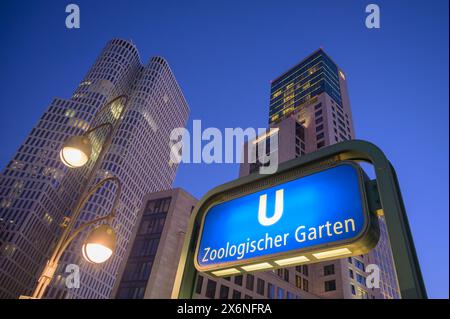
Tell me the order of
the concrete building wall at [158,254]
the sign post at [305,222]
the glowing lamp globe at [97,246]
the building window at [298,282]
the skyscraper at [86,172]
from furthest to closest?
the skyscraper at [86,172]
the building window at [298,282]
the concrete building wall at [158,254]
the glowing lamp globe at [97,246]
the sign post at [305,222]

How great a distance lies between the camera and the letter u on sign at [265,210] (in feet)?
9.76

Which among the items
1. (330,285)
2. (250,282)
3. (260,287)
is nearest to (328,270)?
(330,285)

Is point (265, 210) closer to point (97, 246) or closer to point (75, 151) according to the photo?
point (97, 246)

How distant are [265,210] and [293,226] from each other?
1.41 ft

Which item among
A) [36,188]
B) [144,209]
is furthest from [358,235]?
[36,188]

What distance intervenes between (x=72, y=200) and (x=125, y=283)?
247 feet

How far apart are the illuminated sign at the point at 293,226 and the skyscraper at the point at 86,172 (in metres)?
72.3

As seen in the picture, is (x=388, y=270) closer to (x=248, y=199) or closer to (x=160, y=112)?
(x=248, y=199)

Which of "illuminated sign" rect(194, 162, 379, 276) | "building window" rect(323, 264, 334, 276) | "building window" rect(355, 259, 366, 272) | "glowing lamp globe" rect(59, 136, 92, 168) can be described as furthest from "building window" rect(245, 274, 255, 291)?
"illuminated sign" rect(194, 162, 379, 276)

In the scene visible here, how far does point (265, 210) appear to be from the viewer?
124 inches

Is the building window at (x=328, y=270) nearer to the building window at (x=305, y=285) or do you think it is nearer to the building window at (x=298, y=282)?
the building window at (x=305, y=285)

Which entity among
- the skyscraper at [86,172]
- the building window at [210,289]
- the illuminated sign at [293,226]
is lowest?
the illuminated sign at [293,226]

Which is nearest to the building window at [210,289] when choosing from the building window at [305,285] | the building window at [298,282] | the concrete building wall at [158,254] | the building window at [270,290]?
the concrete building wall at [158,254]

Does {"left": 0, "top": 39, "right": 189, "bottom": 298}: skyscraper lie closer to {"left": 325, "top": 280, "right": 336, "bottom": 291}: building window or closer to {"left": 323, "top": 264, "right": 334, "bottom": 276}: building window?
{"left": 323, "top": 264, "right": 334, "bottom": 276}: building window
